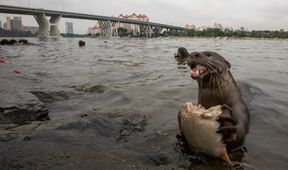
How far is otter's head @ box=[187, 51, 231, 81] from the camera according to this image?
416 centimetres

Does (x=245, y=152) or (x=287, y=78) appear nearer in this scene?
(x=245, y=152)

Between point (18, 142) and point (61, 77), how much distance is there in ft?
21.8

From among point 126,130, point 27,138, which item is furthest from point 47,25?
point 27,138

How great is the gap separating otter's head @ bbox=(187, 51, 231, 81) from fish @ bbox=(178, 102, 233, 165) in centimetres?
55

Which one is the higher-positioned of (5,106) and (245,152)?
(5,106)

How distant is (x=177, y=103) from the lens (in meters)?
7.09

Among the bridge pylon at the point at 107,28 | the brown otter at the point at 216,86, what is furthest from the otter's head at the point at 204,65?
the bridge pylon at the point at 107,28

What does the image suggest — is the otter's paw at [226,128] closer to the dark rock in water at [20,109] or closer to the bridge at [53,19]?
the dark rock in water at [20,109]

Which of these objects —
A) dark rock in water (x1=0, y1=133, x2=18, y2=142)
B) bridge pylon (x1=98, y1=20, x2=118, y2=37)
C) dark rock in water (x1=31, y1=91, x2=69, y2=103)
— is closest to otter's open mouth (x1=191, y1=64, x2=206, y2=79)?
dark rock in water (x1=0, y1=133, x2=18, y2=142)

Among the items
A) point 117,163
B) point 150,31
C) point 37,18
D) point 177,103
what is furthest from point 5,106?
point 150,31

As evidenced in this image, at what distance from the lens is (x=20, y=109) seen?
505cm

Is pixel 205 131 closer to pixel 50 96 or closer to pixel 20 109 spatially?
pixel 20 109

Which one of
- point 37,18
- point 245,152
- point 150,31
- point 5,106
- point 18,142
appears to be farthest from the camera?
point 150,31

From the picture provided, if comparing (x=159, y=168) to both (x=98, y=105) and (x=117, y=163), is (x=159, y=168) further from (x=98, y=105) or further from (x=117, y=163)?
(x=98, y=105)
